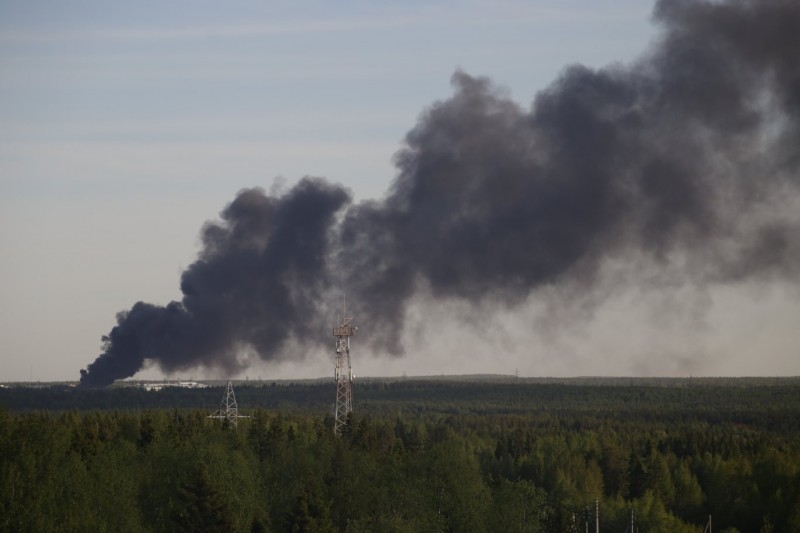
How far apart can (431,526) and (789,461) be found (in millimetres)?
41317

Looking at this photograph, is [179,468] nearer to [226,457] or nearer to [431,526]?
[226,457]

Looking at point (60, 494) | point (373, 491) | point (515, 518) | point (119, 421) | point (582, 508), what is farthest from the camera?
point (119, 421)

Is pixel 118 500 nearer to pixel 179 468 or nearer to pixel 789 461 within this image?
pixel 179 468

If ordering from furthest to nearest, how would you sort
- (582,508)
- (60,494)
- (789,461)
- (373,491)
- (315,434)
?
(315,434)
(789,461)
(582,508)
(373,491)
(60,494)

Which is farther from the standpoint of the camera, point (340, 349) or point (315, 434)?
point (315, 434)

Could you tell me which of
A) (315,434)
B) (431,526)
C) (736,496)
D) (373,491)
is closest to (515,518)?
(431,526)

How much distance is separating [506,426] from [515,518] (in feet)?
354

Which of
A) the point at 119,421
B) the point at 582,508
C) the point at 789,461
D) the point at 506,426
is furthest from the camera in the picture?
the point at 506,426

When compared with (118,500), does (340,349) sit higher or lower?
higher

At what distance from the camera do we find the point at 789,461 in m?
102

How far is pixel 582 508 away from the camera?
9425 centimetres

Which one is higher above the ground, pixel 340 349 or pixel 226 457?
pixel 340 349

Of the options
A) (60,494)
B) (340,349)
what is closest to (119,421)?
(340,349)

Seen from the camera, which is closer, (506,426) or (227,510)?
(227,510)
